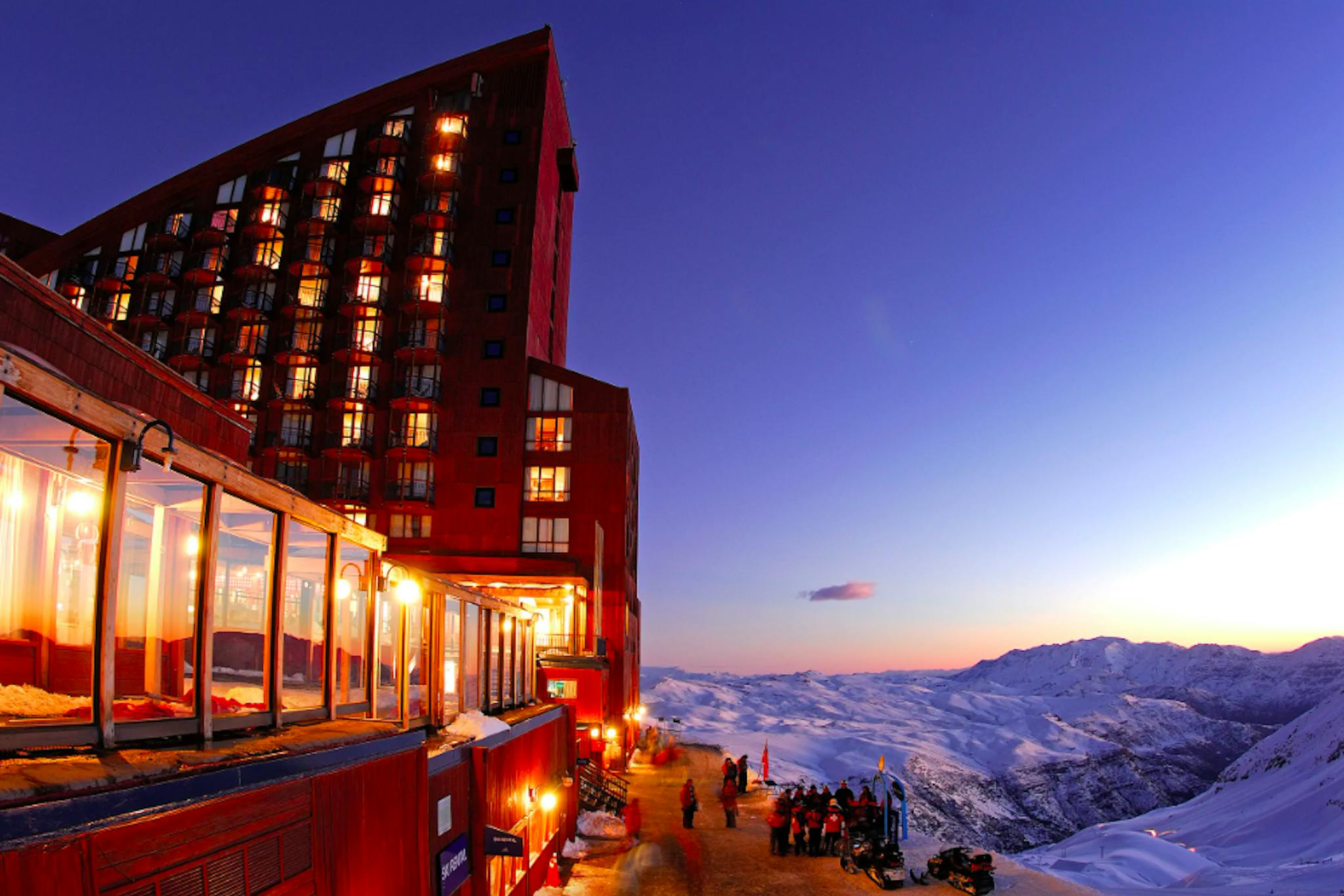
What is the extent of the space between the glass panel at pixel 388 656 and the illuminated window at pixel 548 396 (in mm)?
40297

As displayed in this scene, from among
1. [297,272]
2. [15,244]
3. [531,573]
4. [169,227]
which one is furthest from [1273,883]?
[15,244]

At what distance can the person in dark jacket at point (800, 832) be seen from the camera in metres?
23.8

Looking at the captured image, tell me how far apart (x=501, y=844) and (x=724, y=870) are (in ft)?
36.1

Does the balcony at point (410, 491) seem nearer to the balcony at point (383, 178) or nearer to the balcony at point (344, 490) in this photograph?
the balcony at point (344, 490)

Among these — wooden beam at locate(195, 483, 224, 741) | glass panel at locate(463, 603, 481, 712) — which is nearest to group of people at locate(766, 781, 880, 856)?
glass panel at locate(463, 603, 481, 712)

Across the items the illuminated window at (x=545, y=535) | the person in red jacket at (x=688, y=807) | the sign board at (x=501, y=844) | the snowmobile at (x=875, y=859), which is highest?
the illuminated window at (x=545, y=535)

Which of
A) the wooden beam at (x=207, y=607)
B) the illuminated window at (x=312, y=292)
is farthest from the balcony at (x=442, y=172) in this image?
the wooden beam at (x=207, y=607)

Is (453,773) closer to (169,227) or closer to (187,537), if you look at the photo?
(187,537)

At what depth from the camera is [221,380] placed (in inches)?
2271

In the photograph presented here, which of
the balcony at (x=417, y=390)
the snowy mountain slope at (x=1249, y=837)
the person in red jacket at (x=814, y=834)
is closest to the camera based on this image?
the person in red jacket at (x=814, y=834)

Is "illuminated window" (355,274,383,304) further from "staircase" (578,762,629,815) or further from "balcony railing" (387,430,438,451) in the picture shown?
"staircase" (578,762,629,815)

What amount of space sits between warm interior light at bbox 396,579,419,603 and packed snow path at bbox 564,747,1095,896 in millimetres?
10219

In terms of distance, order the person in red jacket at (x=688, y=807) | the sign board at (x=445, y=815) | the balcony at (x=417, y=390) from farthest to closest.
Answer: the balcony at (x=417, y=390)
the person in red jacket at (x=688, y=807)
the sign board at (x=445, y=815)

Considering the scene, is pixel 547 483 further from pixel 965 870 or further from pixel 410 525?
pixel 965 870
